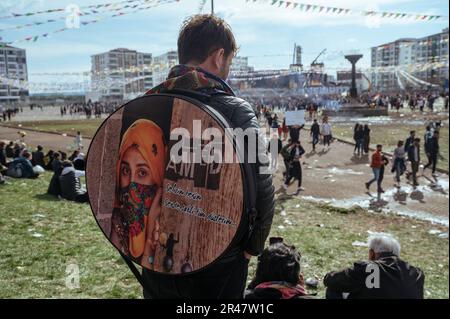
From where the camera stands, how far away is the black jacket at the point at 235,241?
62.4 inches

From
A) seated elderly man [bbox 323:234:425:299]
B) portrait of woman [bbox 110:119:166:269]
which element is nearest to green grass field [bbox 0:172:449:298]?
seated elderly man [bbox 323:234:425:299]

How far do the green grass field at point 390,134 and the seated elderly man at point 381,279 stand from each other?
49.9 ft

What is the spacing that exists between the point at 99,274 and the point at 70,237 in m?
1.69

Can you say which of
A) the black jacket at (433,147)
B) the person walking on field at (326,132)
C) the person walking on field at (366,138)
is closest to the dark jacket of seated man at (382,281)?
the black jacket at (433,147)

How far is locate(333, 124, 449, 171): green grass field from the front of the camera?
20.0m

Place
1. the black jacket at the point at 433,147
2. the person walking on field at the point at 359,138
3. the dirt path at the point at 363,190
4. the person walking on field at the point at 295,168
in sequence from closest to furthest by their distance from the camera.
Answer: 1. the dirt path at the point at 363,190
2. the person walking on field at the point at 295,168
3. the black jacket at the point at 433,147
4. the person walking on field at the point at 359,138

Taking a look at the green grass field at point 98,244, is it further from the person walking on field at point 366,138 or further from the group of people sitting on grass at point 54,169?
the person walking on field at point 366,138

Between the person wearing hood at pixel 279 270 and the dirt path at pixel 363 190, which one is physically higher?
the person wearing hood at pixel 279 270

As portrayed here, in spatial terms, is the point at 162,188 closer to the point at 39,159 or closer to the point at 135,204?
the point at 135,204

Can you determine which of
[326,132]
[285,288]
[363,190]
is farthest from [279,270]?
[326,132]

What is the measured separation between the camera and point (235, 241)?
60.9 inches

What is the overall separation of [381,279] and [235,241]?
1.90m
